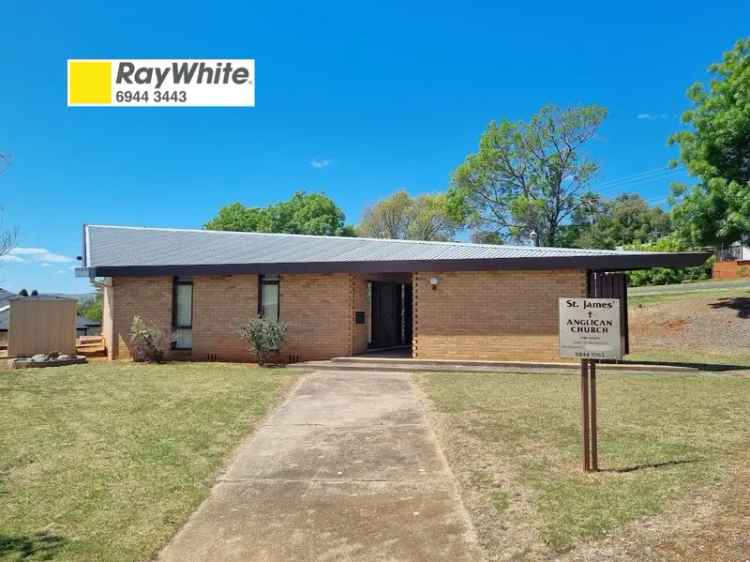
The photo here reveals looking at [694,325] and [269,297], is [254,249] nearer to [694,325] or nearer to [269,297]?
[269,297]

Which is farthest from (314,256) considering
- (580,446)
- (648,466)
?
(648,466)

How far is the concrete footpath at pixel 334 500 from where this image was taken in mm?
3602

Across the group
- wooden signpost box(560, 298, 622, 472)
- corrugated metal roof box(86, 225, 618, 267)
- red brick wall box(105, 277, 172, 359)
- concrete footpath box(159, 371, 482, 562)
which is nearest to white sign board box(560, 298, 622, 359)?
wooden signpost box(560, 298, 622, 472)

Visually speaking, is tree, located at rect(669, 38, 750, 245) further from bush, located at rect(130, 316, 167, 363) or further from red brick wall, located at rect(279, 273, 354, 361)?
bush, located at rect(130, 316, 167, 363)

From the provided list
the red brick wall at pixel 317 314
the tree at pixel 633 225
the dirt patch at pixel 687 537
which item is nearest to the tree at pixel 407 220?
the tree at pixel 633 225

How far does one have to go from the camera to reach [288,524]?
4.00m

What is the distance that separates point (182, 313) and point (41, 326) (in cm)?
360

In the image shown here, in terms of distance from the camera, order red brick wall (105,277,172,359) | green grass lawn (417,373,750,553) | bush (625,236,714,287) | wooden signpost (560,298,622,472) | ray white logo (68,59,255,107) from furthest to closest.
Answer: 1. bush (625,236,714,287)
2. red brick wall (105,277,172,359)
3. ray white logo (68,59,255,107)
4. wooden signpost (560,298,622,472)
5. green grass lawn (417,373,750,553)

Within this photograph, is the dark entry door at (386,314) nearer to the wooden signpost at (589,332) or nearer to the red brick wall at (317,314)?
the red brick wall at (317,314)

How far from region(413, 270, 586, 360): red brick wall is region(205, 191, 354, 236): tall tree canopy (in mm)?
37627

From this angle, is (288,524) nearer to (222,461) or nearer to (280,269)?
(222,461)

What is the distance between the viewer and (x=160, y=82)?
13695mm

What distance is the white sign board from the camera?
5203 millimetres

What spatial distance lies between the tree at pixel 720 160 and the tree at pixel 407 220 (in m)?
24.8
